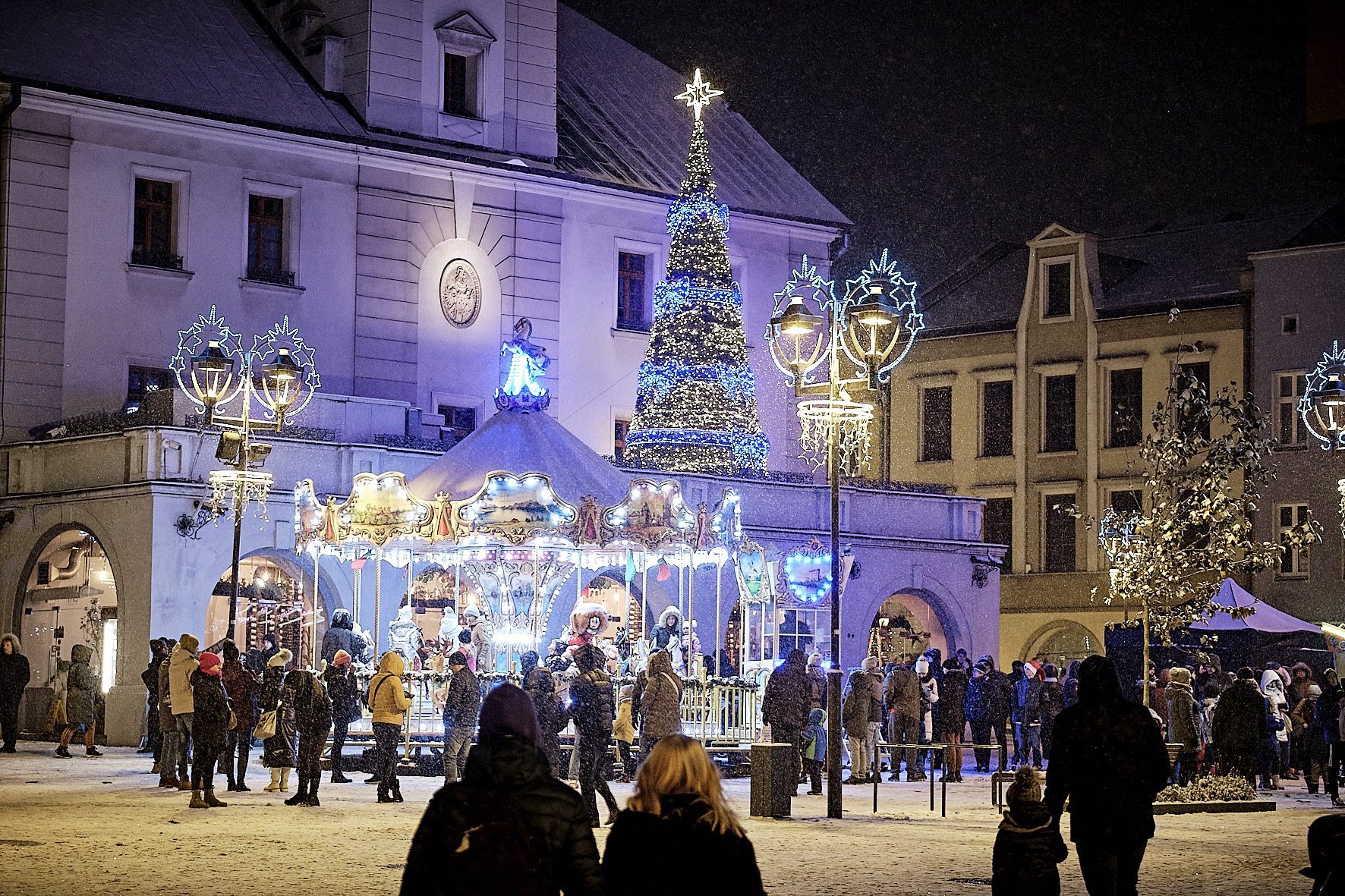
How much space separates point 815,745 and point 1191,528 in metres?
4.83

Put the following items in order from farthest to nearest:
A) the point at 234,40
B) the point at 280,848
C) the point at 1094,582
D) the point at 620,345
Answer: the point at 1094,582 → the point at 620,345 → the point at 234,40 → the point at 280,848

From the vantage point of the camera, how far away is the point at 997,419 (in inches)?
1959

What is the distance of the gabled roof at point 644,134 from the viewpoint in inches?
1622

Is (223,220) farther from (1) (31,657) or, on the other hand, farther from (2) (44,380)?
Result: (1) (31,657)

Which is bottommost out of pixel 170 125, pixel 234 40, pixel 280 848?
pixel 280 848

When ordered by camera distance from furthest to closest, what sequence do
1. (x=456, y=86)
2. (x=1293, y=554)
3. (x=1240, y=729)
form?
1. (x=1293, y=554)
2. (x=456, y=86)
3. (x=1240, y=729)

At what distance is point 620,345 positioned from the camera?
4025 cm

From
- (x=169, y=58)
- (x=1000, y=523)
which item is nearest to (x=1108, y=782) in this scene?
(x=169, y=58)

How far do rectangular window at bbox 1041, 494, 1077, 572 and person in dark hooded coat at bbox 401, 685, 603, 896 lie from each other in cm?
4271

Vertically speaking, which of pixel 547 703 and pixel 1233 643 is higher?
pixel 1233 643

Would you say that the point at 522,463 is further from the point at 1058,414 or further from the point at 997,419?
the point at 997,419

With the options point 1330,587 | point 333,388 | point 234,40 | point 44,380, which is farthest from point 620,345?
point 1330,587

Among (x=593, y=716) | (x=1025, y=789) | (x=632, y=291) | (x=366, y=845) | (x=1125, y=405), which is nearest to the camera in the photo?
(x=1025, y=789)

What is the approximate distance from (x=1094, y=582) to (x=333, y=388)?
20581 millimetres
